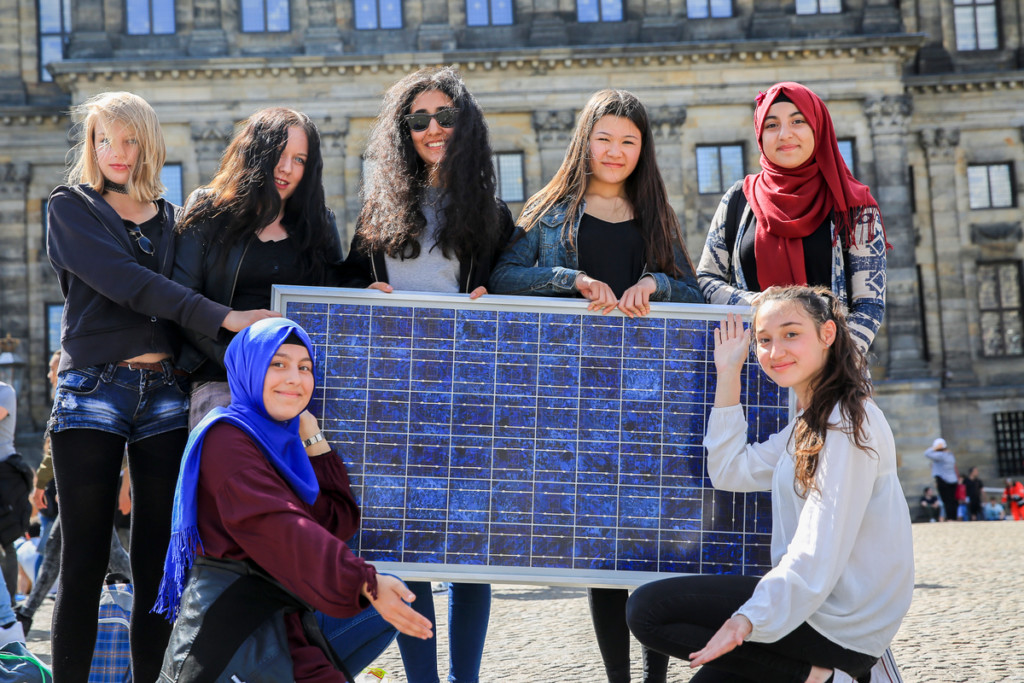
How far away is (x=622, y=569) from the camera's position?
3.99 metres

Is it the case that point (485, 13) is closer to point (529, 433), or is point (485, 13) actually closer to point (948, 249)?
point (948, 249)

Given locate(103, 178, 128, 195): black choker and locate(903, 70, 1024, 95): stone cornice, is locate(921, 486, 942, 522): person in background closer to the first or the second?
locate(903, 70, 1024, 95): stone cornice

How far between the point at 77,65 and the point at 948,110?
1001 inches

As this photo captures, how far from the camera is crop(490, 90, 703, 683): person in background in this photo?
4383mm

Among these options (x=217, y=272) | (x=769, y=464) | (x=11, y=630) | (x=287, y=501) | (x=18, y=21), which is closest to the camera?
(x=287, y=501)

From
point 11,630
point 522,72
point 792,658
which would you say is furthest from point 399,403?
point 522,72

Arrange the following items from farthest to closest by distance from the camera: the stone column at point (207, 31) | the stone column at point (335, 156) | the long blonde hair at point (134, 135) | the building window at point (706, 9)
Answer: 1. the building window at point (706, 9)
2. the stone column at point (207, 31)
3. the stone column at point (335, 156)
4. the long blonde hair at point (134, 135)

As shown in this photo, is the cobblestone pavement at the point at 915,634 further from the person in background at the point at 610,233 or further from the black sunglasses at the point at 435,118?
the black sunglasses at the point at 435,118

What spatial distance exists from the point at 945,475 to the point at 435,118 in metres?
24.7

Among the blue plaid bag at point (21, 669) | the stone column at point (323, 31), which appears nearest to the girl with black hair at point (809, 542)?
the blue plaid bag at point (21, 669)

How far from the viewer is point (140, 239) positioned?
419 cm

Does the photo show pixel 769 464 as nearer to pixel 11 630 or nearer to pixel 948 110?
pixel 11 630

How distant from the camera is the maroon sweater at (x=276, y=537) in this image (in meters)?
3.22

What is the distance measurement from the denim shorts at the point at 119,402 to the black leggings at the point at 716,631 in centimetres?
197
